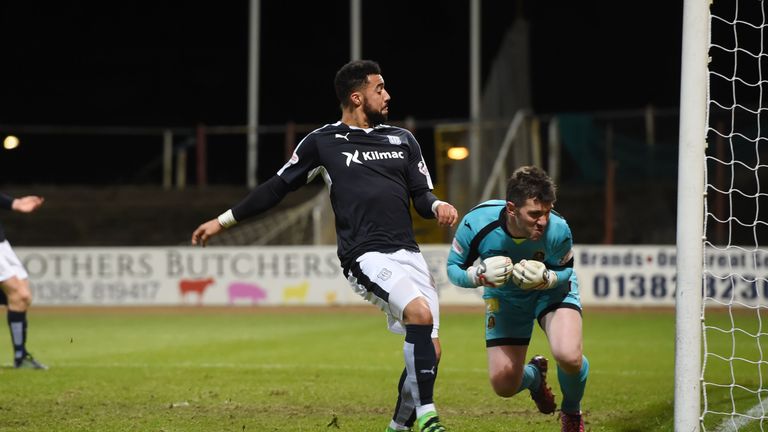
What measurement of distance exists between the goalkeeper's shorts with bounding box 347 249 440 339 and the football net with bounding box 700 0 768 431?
1553 mm

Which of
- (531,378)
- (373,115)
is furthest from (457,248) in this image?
(531,378)

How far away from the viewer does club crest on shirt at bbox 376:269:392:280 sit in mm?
6059

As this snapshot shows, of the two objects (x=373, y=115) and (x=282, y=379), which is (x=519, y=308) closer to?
(x=373, y=115)

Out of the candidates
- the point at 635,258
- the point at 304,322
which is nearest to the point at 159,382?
the point at 304,322

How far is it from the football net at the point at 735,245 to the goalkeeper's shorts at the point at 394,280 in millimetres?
1553

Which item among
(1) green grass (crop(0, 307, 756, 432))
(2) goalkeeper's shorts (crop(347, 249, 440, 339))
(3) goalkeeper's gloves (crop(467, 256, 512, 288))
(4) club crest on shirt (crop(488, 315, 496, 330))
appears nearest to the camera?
(3) goalkeeper's gloves (crop(467, 256, 512, 288))

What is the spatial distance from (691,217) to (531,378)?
5.29 ft

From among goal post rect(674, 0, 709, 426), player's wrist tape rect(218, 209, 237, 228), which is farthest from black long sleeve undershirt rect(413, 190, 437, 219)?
goal post rect(674, 0, 709, 426)

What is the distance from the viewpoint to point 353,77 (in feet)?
21.2

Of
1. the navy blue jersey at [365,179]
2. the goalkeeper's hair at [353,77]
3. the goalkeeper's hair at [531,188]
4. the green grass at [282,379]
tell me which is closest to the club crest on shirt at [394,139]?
the navy blue jersey at [365,179]

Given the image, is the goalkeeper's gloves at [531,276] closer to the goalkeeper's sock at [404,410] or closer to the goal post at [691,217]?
the goal post at [691,217]

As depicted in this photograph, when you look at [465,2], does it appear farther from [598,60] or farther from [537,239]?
[537,239]

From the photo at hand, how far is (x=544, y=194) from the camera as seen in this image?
586 cm

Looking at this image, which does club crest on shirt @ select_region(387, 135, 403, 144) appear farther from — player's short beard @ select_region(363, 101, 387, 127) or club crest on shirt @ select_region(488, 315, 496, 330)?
club crest on shirt @ select_region(488, 315, 496, 330)
